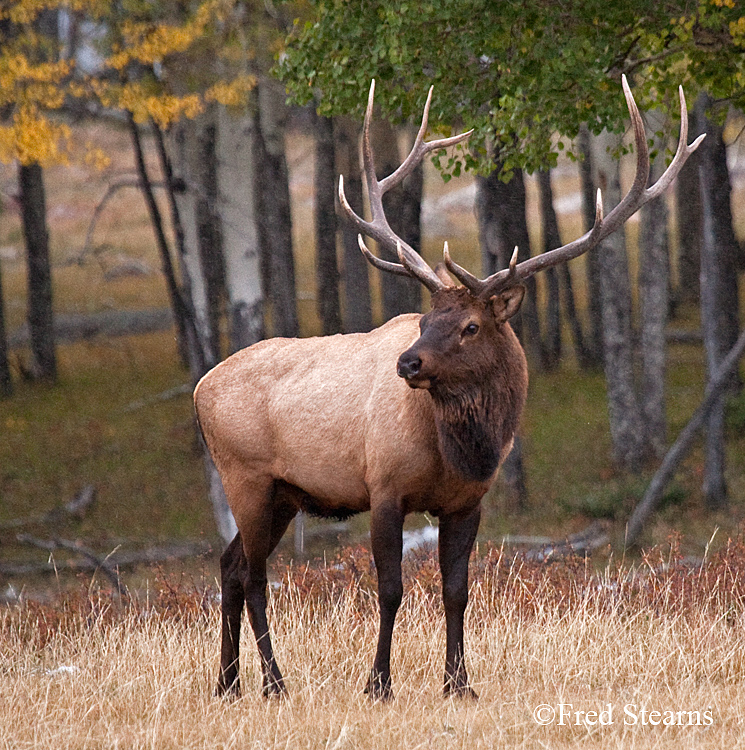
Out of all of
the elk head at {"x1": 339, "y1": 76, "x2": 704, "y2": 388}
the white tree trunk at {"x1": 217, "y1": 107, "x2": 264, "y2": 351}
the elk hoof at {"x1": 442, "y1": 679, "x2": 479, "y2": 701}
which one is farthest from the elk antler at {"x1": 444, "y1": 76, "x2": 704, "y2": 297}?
the white tree trunk at {"x1": 217, "y1": 107, "x2": 264, "y2": 351}

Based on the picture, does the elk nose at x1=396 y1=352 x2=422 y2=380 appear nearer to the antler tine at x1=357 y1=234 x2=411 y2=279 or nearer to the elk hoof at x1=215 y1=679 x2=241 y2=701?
the antler tine at x1=357 y1=234 x2=411 y2=279

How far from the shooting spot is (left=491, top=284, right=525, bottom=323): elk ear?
545 centimetres

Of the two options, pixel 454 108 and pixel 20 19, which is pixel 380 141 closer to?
pixel 20 19

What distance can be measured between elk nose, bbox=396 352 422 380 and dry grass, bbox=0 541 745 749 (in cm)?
159

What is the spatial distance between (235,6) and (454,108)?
14.4 feet

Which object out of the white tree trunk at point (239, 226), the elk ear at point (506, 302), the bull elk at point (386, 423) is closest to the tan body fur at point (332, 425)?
the bull elk at point (386, 423)

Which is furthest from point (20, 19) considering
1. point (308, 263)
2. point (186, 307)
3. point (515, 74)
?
point (308, 263)

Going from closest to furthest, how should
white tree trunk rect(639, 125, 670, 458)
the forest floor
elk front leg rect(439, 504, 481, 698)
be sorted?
elk front leg rect(439, 504, 481, 698) → the forest floor → white tree trunk rect(639, 125, 670, 458)

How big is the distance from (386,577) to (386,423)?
787 millimetres

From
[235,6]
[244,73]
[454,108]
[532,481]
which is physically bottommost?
[532,481]

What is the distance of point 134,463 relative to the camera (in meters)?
17.1

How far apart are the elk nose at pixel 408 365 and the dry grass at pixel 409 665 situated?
62.8 inches

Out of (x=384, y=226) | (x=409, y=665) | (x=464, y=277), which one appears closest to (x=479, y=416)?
(x=464, y=277)

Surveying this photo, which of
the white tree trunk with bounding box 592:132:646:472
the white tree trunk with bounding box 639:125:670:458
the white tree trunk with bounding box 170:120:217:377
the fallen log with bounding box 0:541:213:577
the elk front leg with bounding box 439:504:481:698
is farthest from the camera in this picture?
the white tree trunk with bounding box 639:125:670:458
